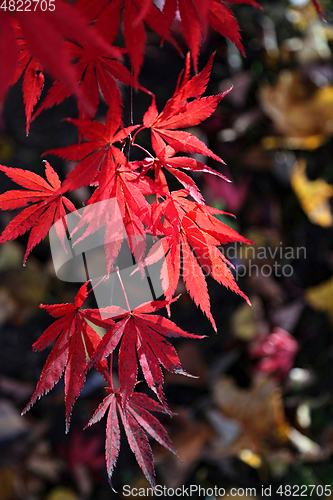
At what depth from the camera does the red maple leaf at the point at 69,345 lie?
38 centimetres

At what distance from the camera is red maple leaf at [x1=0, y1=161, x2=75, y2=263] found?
379mm

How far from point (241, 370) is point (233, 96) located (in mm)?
1044

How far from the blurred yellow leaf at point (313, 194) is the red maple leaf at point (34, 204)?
47.8 inches

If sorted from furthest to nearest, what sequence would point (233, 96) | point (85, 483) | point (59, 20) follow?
point (233, 96) → point (85, 483) → point (59, 20)

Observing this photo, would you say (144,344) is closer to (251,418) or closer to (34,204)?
(34,204)

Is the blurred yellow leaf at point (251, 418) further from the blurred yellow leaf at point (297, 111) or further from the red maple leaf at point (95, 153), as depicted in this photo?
the red maple leaf at point (95, 153)

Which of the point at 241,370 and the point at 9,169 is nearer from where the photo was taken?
the point at 9,169

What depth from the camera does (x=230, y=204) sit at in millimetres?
1293

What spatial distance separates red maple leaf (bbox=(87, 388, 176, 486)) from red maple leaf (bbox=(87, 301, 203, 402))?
41mm

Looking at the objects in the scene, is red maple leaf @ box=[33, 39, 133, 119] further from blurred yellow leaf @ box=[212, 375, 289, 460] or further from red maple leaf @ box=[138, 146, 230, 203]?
blurred yellow leaf @ box=[212, 375, 289, 460]

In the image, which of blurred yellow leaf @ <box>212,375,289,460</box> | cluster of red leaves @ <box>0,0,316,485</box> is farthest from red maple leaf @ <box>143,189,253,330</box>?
blurred yellow leaf @ <box>212,375,289,460</box>

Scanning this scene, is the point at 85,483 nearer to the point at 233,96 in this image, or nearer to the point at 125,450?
the point at 125,450

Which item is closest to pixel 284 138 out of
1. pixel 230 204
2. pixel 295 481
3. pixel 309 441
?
pixel 230 204

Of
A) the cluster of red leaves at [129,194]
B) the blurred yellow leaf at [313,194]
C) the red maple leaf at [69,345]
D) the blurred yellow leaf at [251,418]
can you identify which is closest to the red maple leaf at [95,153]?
the cluster of red leaves at [129,194]
